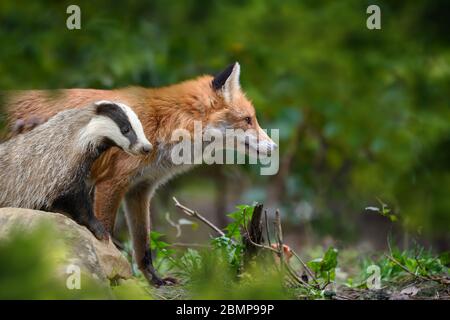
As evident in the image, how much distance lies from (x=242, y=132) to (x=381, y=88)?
271 inches

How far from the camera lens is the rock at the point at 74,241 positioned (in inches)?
202

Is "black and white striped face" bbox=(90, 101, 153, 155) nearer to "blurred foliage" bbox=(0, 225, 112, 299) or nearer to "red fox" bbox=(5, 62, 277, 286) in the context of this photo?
"red fox" bbox=(5, 62, 277, 286)

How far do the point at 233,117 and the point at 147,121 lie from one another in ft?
3.38

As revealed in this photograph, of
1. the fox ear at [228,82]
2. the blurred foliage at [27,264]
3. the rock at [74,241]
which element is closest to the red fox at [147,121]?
the fox ear at [228,82]

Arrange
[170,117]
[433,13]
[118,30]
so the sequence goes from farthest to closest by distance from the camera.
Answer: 1. [118,30]
2. [433,13]
3. [170,117]

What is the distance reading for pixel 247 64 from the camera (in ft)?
45.2

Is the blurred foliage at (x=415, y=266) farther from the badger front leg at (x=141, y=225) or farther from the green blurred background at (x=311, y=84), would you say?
the green blurred background at (x=311, y=84)

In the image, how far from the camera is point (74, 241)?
5426 millimetres

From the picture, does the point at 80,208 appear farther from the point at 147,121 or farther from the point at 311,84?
the point at 311,84

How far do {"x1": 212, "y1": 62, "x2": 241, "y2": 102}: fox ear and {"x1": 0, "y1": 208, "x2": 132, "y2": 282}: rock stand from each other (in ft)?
8.78

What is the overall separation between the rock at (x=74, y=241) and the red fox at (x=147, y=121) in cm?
127

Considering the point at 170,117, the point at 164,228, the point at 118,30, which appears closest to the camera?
the point at 170,117

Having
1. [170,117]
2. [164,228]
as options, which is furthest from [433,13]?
[164,228]

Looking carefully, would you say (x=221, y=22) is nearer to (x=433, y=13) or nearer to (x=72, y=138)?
(x=433, y=13)
